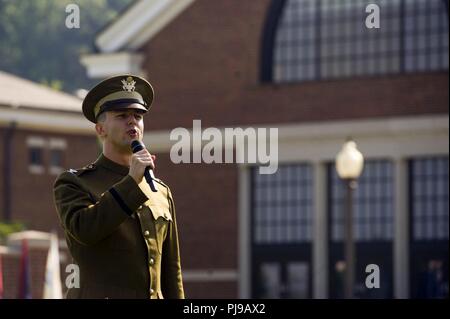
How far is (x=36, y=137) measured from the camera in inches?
1884

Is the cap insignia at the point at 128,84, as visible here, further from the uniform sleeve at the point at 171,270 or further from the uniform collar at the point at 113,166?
the uniform sleeve at the point at 171,270

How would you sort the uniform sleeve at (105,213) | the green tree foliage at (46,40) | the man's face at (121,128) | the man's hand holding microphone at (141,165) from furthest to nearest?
the green tree foliage at (46,40) < the man's face at (121,128) < the uniform sleeve at (105,213) < the man's hand holding microphone at (141,165)

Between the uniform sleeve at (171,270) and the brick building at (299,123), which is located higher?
the brick building at (299,123)

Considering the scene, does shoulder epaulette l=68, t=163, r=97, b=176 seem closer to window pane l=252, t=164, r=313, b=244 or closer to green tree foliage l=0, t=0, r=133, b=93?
window pane l=252, t=164, r=313, b=244

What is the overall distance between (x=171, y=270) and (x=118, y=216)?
2.53 ft

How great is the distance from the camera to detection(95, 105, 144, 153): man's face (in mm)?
A: 7207

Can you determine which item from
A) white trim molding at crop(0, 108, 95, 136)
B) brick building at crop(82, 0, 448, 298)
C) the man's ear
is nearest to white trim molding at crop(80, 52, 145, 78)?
brick building at crop(82, 0, 448, 298)

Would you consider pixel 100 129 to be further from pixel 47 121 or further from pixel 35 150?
pixel 35 150

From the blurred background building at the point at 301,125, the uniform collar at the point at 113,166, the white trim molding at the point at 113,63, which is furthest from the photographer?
the white trim molding at the point at 113,63

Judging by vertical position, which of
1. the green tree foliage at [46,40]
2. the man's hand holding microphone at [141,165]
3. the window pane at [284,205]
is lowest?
the man's hand holding microphone at [141,165]

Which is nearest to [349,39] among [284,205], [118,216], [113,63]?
[284,205]

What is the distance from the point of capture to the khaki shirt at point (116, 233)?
22.6 ft

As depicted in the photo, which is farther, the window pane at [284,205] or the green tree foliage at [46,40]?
the green tree foliage at [46,40]

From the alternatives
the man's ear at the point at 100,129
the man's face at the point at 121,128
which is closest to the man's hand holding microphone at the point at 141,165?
the man's face at the point at 121,128
